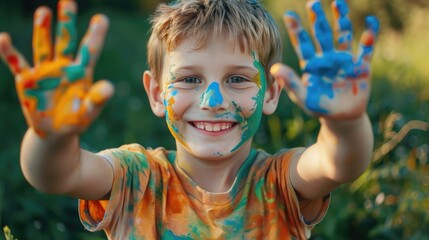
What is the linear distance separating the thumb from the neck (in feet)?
2.44

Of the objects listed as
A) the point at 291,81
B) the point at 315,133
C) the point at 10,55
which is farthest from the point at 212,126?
the point at 315,133

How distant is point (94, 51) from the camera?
2291 millimetres

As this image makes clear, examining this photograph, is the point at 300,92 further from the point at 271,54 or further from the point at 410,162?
the point at 410,162

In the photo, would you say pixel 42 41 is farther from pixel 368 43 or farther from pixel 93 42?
pixel 368 43

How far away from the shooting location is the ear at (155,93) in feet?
10.0

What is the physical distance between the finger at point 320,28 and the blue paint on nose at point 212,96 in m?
0.53

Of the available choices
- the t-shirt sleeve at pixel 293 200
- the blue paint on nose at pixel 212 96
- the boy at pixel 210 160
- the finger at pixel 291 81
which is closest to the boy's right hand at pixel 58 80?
the boy at pixel 210 160

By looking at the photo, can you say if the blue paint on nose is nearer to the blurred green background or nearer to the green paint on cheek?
the green paint on cheek

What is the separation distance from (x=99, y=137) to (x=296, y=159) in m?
2.62

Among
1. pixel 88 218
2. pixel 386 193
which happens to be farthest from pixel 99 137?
pixel 88 218

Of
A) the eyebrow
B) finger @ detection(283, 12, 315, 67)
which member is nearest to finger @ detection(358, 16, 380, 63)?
finger @ detection(283, 12, 315, 67)

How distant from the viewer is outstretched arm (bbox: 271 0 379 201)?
2311mm

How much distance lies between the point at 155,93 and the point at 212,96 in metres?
0.39

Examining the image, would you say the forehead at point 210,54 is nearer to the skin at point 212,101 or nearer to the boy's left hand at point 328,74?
the skin at point 212,101
